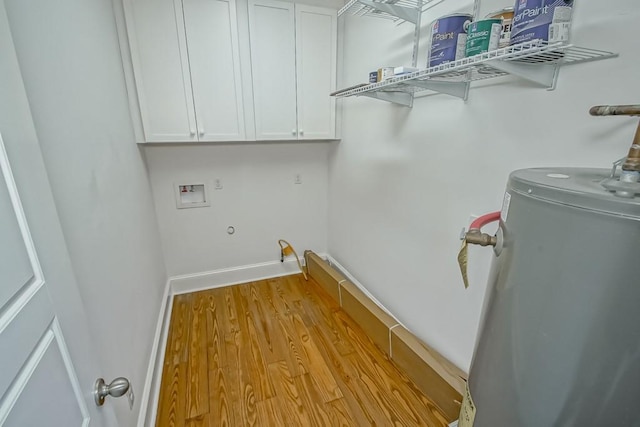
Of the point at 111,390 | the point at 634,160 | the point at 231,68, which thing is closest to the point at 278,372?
the point at 111,390

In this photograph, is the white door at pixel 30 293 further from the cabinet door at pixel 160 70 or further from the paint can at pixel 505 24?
the cabinet door at pixel 160 70

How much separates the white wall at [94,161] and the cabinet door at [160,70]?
15 cm

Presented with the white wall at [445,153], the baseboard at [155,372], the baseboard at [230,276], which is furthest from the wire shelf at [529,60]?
the baseboard at [230,276]

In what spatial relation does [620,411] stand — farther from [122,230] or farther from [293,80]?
[293,80]

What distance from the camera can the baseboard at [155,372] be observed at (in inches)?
52.9

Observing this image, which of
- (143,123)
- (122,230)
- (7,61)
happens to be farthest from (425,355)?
(143,123)

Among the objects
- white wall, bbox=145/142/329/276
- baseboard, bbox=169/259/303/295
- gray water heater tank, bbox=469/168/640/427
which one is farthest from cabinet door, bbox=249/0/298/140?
gray water heater tank, bbox=469/168/640/427

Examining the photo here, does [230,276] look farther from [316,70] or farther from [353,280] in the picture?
[316,70]

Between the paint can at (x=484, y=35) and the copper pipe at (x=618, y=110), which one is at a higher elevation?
the paint can at (x=484, y=35)

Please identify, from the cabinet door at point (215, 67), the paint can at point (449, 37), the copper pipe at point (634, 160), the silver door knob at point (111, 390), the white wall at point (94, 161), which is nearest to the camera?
the copper pipe at point (634, 160)

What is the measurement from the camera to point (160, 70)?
1845mm

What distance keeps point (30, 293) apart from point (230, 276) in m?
2.26

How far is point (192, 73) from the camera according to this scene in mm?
1920

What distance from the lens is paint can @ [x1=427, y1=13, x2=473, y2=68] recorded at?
1031 millimetres
